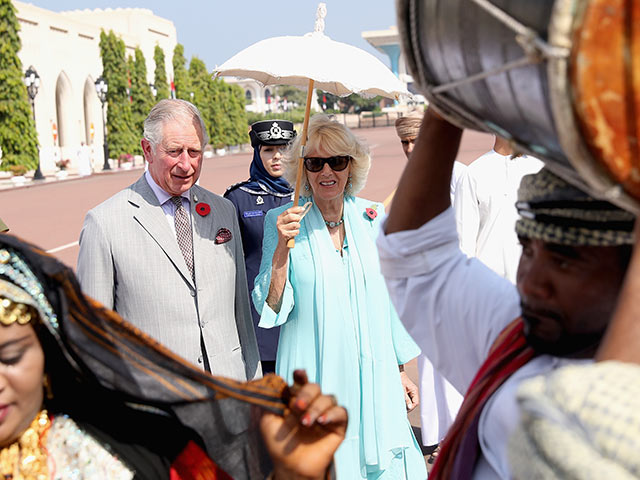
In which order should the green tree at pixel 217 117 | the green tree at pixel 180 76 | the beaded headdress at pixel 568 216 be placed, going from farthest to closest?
the green tree at pixel 217 117, the green tree at pixel 180 76, the beaded headdress at pixel 568 216

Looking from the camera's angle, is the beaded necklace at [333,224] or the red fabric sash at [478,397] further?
the beaded necklace at [333,224]

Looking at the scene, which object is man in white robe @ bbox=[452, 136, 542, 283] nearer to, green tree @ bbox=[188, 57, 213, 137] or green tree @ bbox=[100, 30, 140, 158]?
green tree @ bbox=[100, 30, 140, 158]

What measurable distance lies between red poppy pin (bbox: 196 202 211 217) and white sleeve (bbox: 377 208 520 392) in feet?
6.52

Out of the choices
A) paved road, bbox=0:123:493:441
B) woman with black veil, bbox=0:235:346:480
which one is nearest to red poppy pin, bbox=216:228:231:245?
woman with black veil, bbox=0:235:346:480

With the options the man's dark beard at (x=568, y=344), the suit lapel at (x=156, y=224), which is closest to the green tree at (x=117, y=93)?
the suit lapel at (x=156, y=224)

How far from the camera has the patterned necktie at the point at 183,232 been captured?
3.49 meters

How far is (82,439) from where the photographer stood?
1.73 metres

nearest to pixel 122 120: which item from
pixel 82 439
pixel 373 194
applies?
pixel 373 194

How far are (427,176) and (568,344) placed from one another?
53 cm

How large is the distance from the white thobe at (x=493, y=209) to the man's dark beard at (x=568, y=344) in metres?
2.91

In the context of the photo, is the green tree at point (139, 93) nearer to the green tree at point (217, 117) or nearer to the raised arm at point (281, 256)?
the green tree at point (217, 117)

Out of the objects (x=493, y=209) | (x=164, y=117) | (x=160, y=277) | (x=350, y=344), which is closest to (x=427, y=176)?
(x=160, y=277)

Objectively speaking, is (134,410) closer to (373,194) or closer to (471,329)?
(471,329)

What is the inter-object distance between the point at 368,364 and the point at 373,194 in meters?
13.2
